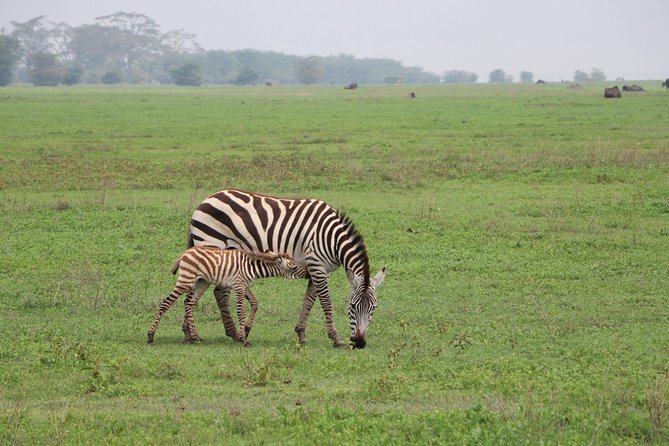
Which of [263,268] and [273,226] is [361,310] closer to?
[263,268]

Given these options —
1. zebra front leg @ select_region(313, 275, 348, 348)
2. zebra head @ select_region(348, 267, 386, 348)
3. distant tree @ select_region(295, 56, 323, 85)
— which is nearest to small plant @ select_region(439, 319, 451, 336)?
zebra head @ select_region(348, 267, 386, 348)

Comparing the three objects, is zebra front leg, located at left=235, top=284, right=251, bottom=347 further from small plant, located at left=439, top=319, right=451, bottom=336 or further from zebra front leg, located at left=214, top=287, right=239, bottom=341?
small plant, located at left=439, top=319, right=451, bottom=336

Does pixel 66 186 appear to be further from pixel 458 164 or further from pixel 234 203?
pixel 234 203

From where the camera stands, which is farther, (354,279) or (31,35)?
(31,35)

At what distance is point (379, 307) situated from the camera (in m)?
10.9

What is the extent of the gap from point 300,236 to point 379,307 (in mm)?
1466

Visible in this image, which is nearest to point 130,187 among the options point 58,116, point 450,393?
point 450,393

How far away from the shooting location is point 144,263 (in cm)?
1300

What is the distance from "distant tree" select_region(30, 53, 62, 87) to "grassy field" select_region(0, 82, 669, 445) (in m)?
110

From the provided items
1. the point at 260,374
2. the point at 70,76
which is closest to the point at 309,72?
the point at 70,76

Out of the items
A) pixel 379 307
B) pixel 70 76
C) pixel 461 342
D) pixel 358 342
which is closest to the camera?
pixel 461 342

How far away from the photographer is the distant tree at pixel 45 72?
12988cm

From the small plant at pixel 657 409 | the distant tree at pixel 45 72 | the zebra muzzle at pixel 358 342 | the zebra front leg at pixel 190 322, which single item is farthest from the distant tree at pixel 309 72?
the small plant at pixel 657 409

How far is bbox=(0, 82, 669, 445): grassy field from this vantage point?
6.59 m
